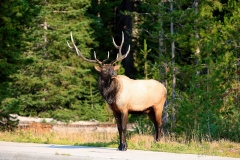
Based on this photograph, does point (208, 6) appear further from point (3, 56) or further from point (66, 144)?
point (66, 144)

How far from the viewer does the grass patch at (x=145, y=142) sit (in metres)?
16.8

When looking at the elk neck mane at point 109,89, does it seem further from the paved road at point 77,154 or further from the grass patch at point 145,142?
the grass patch at point 145,142

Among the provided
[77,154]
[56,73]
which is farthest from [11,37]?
[56,73]

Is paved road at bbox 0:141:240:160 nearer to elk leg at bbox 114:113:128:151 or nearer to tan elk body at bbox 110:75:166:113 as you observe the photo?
elk leg at bbox 114:113:128:151

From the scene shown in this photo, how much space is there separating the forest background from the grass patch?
51.8 inches

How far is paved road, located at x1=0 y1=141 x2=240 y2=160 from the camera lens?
1488cm

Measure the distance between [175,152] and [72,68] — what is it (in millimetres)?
22884

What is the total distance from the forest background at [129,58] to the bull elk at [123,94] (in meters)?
1.95

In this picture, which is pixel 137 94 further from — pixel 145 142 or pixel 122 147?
pixel 122 147

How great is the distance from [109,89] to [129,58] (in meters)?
26.4

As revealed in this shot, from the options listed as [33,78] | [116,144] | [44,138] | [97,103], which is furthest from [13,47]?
[97,103]

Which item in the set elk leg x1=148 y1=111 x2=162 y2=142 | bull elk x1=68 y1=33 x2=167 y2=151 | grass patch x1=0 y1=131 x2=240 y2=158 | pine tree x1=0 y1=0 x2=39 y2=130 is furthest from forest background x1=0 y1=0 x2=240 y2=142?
bull elk x1=68 y1=33 x2=167 y2=151

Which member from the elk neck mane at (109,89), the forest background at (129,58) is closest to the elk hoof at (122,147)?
the elk neck mane at (109,89)

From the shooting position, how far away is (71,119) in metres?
37.4
